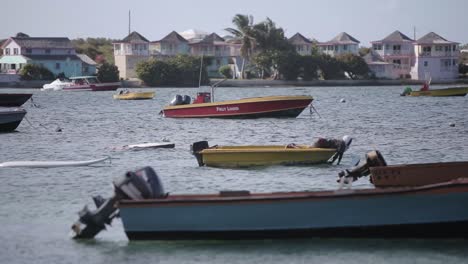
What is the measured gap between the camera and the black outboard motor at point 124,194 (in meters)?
18.5

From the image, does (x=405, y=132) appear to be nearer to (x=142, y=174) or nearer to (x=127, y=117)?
(x=127, y=117)

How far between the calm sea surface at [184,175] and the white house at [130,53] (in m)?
87.6

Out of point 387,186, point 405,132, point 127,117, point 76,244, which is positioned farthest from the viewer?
point 127,117

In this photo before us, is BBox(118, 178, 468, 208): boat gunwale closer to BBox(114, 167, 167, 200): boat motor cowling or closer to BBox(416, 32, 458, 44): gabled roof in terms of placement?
BBox(114, 167, 167, 200): boat motor cowling

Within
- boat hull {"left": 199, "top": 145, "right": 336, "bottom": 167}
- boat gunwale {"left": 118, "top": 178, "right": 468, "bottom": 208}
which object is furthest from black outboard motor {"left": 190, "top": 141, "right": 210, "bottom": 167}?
boat gunwale {"left": 118, "top": 178, "right": 468, "bottom": 208}

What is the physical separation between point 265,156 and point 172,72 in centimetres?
11311

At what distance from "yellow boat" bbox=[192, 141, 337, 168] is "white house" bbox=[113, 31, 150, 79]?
128m

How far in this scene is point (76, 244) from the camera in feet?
65.6

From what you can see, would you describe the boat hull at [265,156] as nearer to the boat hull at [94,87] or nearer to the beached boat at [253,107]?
the beached boat at [253,107]

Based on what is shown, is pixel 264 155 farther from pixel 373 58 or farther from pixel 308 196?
pixel 373 58

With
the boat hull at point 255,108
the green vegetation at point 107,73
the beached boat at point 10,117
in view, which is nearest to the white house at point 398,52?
the green vegetation at point 107,73

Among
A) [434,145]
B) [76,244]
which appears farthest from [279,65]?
[76,244]

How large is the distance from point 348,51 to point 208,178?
137m

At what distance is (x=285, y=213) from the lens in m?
18.4
